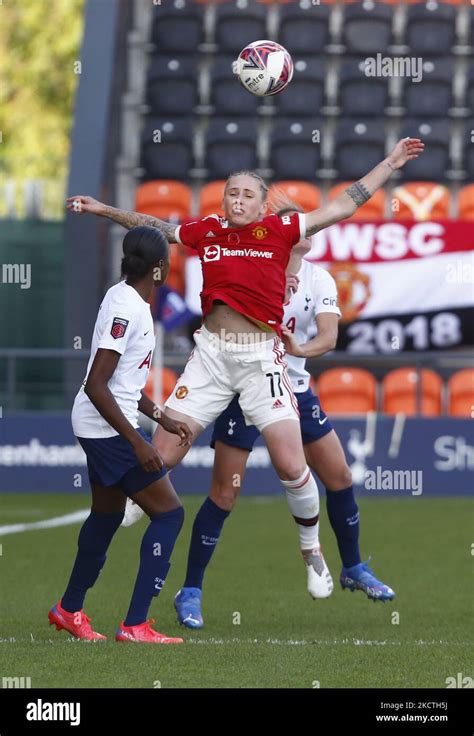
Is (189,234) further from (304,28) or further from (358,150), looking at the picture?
(304,28)

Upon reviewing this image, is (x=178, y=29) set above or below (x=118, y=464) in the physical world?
above

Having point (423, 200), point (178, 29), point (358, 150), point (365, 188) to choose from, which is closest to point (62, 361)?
point (423, 200)

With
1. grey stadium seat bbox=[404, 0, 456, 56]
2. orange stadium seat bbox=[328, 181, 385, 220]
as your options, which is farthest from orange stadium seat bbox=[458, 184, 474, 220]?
grey stadium seat bbox=[404, 0, 456, 56]

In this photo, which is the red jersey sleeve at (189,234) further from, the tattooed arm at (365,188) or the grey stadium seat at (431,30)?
the grey stadium seat at (431,30)

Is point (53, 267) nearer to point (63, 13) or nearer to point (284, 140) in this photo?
point (284, 140)

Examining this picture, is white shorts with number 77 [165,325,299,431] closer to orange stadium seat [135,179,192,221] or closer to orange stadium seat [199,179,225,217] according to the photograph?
orange stadium seat [199,179,225,217]

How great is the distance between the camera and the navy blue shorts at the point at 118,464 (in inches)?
249

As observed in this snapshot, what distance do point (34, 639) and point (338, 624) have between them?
168 centimetres

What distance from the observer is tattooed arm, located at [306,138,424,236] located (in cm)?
695

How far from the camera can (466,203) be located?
18016 mm

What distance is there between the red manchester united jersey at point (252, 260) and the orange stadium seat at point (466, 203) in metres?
11.0

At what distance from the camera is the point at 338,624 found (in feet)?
24.9

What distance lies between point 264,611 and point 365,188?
7.67 ft

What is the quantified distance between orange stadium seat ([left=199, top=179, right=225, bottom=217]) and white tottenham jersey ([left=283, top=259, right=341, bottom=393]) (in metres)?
9.41
